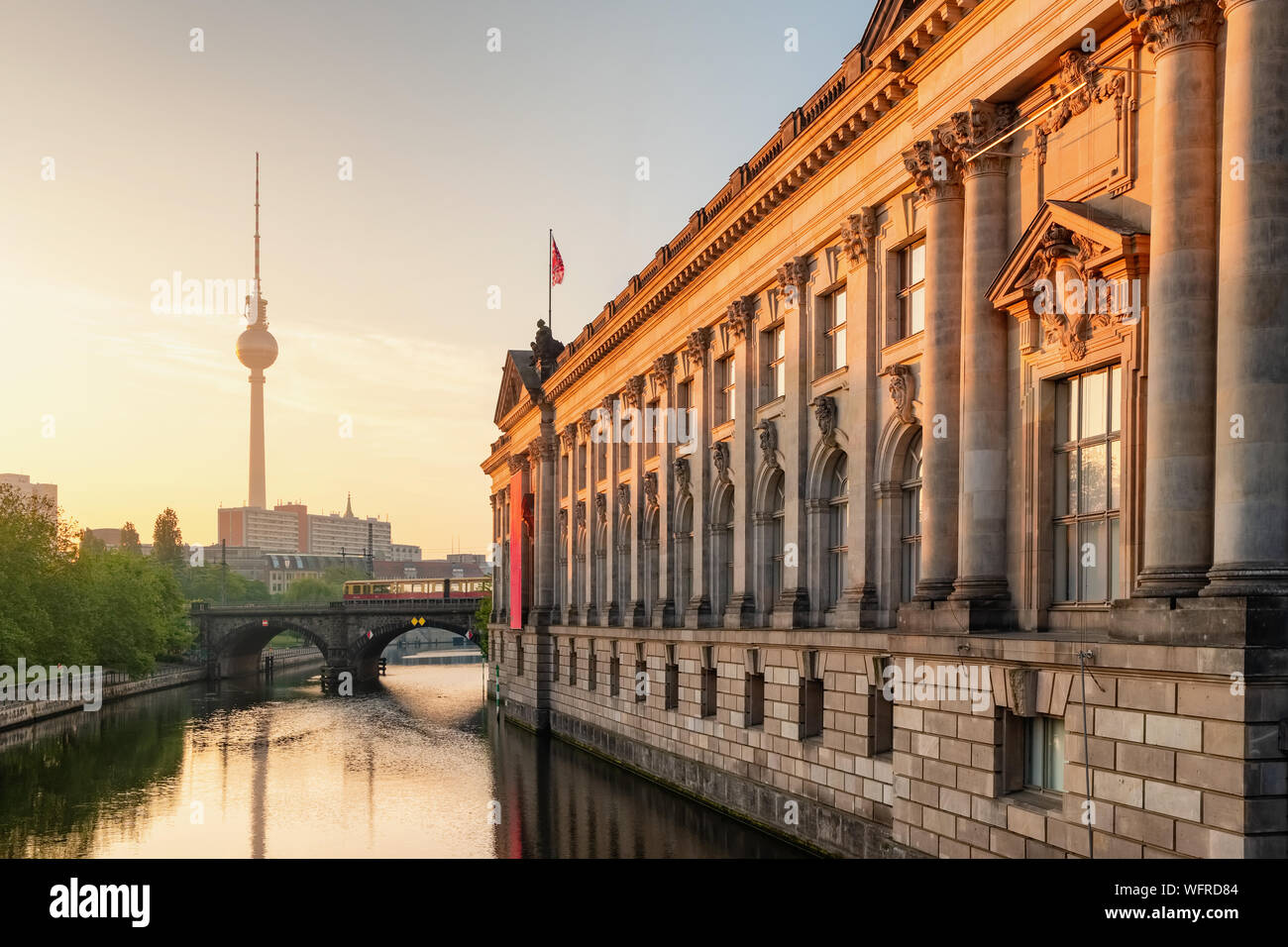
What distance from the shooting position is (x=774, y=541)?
40.7m

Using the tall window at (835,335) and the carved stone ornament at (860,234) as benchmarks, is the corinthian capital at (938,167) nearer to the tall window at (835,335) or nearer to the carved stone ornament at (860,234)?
the carved stone ornament at (860,234)

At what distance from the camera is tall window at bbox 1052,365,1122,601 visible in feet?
73.7

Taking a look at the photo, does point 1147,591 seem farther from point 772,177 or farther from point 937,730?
point 772,177

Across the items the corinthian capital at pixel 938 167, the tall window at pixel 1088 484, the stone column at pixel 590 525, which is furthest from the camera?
the stone column at pixel 590 525

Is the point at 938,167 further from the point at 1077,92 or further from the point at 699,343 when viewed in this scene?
the point at 699,343

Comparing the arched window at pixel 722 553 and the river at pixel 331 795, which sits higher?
the arched window at pixel 722 553

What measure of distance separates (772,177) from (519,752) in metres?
32.6

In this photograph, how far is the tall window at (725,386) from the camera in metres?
44.8

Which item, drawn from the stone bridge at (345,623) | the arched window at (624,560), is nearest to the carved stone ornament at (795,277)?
the arched window at (624,560)

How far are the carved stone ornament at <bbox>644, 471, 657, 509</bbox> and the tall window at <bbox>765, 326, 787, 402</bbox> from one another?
514 inches

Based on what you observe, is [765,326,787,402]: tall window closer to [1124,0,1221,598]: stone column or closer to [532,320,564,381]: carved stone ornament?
[1124,0,1221,598]: stone column

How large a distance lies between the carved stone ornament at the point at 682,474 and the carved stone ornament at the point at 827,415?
1358cm
